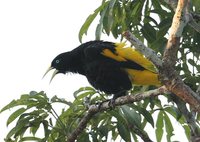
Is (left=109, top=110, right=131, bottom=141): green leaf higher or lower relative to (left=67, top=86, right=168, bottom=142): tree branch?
lower

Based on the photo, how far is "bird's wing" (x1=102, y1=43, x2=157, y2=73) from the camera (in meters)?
4.51

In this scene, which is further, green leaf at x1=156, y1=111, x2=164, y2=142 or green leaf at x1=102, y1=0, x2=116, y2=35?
green leaf at x1=156, y1=111, x2=164, y2=142

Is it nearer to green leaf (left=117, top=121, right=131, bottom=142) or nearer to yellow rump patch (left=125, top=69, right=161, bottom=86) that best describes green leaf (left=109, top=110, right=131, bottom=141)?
green leaf (left=117, top=121, right=131, bottom=142)

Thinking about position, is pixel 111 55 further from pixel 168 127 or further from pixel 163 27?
pixel 168 127

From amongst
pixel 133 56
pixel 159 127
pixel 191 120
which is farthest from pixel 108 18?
pixel 159 127

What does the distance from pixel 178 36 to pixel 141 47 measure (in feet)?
0.67

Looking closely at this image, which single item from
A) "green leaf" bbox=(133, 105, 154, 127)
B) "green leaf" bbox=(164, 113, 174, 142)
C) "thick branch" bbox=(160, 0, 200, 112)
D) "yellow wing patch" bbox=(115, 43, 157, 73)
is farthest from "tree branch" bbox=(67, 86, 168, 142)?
"green leaf" bbox=(164, 113, 174, 142)

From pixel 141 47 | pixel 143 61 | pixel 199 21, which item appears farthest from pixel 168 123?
pixel 141 47

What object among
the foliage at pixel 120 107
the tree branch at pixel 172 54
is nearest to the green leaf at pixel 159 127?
the foliage at pixel 120 107

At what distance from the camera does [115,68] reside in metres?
4.67

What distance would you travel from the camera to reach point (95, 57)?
4785mm

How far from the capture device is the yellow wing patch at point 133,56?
4.50 meters

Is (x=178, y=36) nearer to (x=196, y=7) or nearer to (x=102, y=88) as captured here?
(x=196, y=7)

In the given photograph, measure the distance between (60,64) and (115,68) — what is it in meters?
0.78
